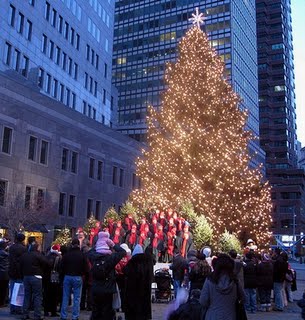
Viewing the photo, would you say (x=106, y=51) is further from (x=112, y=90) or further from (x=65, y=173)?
(x=65, y=173)

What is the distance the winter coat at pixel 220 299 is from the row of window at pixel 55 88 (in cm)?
4408

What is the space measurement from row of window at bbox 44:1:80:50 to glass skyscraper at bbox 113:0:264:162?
130ft

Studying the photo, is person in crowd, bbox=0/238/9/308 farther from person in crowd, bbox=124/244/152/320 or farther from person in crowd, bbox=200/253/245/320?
person in crowd, bbox=200/253/245/320

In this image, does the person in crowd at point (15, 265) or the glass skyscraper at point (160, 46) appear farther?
the glass skyscraper at point (160, 46)

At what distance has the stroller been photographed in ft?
47.8

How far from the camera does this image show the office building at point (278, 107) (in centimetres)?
11650

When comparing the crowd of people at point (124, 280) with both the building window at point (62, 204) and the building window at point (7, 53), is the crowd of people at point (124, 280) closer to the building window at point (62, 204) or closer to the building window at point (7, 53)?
the building window at point (62, 204)

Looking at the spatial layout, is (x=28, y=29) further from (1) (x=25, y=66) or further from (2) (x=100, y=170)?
(2) (x=100, y=170)

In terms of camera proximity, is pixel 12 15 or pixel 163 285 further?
pixel 12 15

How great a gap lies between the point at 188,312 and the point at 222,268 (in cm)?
89

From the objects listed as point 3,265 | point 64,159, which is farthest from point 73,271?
point 64,159

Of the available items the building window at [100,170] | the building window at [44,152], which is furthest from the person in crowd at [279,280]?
the building window at [100,170]

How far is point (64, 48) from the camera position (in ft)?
168

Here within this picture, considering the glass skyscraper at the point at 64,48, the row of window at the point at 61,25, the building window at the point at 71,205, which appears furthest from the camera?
the row of window at the point at 61,25
